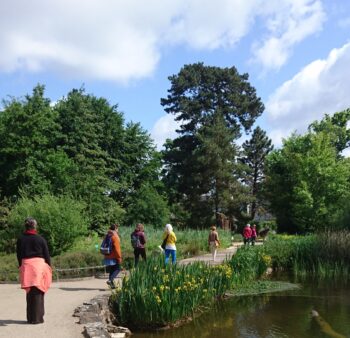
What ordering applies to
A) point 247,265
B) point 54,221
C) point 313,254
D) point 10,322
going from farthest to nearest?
point 54,221 < point 313,254 < point 247,265 < point 10,322

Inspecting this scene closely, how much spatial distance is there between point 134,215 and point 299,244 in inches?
749

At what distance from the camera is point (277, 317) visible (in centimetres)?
1194

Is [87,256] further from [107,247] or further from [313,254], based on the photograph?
[313,254]

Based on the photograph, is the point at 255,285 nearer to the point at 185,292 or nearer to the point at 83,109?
the point at 185,292

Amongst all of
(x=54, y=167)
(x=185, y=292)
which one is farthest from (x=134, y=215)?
(x=185, y=292)

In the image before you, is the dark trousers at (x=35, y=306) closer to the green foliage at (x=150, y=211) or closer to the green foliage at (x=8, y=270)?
the green foliage at (x=8, y=270)

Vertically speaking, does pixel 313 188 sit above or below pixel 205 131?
below

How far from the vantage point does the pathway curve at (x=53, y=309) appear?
780 centimetres

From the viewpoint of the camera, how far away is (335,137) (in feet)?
164

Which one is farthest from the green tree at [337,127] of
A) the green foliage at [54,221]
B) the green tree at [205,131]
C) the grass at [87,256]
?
the green foliage at [54,221]

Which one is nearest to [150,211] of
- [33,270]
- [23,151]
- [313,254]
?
[23,151]

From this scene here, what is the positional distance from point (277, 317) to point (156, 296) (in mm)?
3745

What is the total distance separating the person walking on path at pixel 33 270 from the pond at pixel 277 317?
2.52 m

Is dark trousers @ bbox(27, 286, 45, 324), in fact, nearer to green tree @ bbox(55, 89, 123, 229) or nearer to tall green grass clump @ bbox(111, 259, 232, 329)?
tall green grass clump @ bbox(111, 259, 232, 329)
